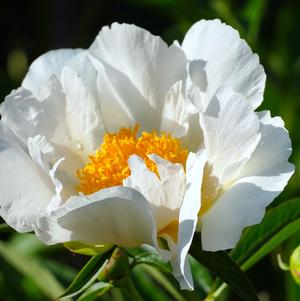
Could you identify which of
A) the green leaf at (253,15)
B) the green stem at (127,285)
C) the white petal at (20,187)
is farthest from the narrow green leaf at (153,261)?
the green leaf at (253,15)

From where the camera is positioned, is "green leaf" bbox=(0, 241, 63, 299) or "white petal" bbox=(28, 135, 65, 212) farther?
"green leaf" bbox=(0, 241, 63, 299)

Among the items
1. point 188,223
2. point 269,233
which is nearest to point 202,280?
point 269,233

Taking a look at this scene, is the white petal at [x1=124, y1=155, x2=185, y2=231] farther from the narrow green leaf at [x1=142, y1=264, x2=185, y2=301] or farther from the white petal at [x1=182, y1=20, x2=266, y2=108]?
the narrow green leaf at [x1=142, y1=264, x2=185, y2=301]

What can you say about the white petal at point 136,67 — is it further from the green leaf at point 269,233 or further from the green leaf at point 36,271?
the green leaf at point 36,271

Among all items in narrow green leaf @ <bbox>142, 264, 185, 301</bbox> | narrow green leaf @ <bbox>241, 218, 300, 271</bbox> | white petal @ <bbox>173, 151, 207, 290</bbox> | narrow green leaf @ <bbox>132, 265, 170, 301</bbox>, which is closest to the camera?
white petal @ <bbox>173, 151, 207, 290</bbox>

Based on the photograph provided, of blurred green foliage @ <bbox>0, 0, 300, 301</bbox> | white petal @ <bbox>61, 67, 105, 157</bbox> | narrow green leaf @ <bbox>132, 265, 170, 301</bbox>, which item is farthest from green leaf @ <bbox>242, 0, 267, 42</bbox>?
white petal @ <bbox>61, 67, 105, 157</bbox>

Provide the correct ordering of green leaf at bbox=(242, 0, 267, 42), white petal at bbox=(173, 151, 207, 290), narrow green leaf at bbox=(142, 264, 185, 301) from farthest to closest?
green leaf at bbox=(242, 0, 267, 42) → narrow green leaf at bbox=(142, 264, 185, 301) → white petal at bbox=(173, 151, 207, 290)
